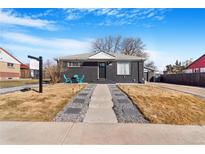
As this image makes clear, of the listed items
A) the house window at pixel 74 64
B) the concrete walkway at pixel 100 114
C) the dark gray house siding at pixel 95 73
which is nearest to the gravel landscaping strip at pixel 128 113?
the concrete walkway at pixel 100 114

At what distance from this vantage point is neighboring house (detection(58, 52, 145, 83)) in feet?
81.5

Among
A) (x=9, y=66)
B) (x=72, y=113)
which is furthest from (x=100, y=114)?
(x=9, y=66)

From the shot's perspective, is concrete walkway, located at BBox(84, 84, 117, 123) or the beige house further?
the beige house

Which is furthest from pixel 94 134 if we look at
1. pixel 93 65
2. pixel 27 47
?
pixel 93 65

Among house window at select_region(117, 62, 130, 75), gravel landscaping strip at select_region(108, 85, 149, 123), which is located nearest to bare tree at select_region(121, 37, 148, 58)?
house window at select_region(117, 62, 130, 75)

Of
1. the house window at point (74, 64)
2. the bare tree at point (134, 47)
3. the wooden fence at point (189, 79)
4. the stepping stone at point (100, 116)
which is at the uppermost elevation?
the bare tree at point (134, 47)

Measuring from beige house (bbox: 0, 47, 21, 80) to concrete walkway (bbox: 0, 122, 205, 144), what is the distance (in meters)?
34.1

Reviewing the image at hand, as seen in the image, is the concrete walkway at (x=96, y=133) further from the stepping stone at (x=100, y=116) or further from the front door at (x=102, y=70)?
the front door at (x=102, y=70)

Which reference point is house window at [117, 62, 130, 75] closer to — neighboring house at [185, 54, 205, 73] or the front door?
the front door

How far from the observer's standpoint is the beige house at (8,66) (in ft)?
122

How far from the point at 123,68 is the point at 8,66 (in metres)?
24.3

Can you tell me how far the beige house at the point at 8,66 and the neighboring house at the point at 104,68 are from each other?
57.4 feet
